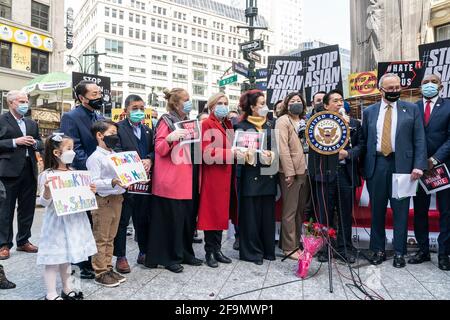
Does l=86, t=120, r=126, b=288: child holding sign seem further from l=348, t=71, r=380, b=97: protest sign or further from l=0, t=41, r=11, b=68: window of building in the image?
l=0, t=41, r=11, b=68: window of building

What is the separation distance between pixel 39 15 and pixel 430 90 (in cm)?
2893

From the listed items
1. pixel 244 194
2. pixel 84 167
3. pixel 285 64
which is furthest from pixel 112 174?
pixel 285 64

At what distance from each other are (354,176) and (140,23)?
84597 millimetres

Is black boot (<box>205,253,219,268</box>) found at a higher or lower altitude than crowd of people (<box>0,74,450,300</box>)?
lower

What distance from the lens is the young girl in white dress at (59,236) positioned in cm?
307

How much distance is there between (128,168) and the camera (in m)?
3.61

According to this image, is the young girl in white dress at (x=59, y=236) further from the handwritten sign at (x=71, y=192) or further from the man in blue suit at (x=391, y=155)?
the man in blue suit at (x=391, y=155)

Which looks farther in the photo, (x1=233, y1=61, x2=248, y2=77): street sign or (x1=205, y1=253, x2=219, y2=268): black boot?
(x1=233, y1=61, x2=248, y2=77): street sign

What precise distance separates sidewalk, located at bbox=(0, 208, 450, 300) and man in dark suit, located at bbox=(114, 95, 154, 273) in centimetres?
30

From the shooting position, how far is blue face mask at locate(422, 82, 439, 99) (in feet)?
15.0

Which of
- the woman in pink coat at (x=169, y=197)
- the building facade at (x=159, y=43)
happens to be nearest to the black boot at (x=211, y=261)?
the woman in pink coat at (x=169, y=197)

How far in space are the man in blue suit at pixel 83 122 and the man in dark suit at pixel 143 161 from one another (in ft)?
1.14

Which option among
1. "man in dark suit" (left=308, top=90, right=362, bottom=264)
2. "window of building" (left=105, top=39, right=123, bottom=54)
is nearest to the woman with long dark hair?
"man in dark suit" (left=308, top=90, right=362, bottom=264)

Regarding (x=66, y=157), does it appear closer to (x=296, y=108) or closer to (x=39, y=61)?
(x=296, y=108)
